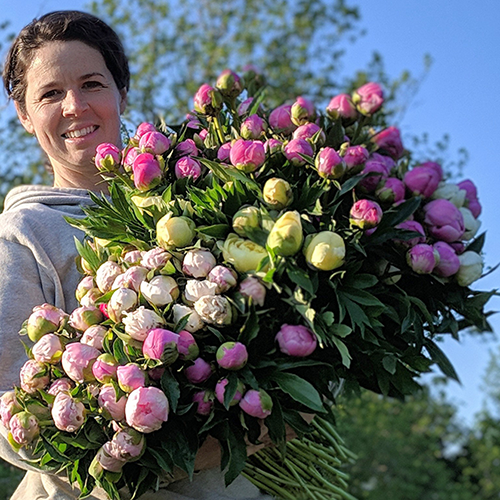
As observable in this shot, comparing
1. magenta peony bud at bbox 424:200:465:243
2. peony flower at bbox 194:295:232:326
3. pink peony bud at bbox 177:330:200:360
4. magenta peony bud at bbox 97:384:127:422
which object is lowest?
magenta peony bud at bbox 97:384:127:422

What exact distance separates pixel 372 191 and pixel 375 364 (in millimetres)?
351

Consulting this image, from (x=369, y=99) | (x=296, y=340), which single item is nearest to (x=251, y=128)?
(x=369, y=99)

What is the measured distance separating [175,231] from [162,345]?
22 centimetres

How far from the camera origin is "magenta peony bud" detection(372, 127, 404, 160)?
1752mm

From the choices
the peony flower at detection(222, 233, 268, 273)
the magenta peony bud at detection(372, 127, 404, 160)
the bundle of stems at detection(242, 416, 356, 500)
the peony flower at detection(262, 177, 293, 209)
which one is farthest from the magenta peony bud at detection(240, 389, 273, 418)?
the magenta peony bud at detection(372, 127, 404, 160)

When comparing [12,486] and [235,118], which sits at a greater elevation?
[235,118]

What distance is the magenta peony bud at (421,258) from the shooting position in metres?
1.48

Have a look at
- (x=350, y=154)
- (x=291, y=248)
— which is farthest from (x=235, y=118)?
(x=291, y=248)

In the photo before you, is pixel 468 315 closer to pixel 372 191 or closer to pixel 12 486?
pixel 372 191

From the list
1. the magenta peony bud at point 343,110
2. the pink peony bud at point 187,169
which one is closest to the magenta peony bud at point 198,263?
the pink peony bud at point 187,169

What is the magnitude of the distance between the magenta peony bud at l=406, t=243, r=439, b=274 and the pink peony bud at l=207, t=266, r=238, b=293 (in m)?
0.37

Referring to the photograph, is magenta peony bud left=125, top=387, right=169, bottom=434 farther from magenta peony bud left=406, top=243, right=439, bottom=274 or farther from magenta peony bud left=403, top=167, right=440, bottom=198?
magenta peony bud left=403, top=167, right=440, bottom=198

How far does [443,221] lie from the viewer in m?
1.56

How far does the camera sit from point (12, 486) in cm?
364
